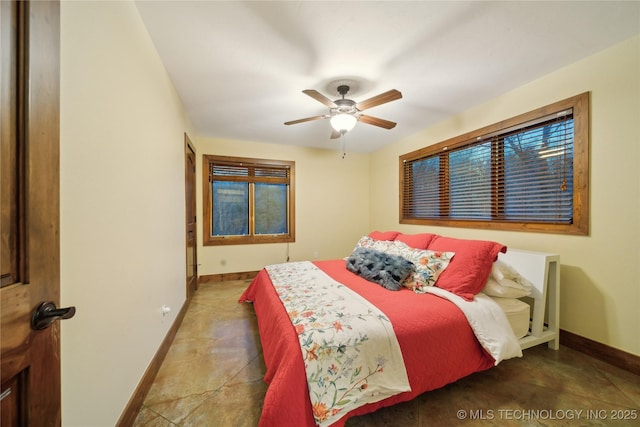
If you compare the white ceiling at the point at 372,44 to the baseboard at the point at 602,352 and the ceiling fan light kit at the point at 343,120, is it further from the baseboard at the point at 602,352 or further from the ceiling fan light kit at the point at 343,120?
the baseboard at the point at 602,352

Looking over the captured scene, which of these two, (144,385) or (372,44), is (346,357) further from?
(372,44)

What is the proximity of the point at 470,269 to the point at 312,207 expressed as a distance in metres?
2.99

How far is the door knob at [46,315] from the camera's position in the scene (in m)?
0.59

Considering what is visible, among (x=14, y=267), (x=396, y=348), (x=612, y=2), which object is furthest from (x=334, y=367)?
(x=612, y=2)

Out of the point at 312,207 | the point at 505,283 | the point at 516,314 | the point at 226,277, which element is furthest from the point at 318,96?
the point at 226,277

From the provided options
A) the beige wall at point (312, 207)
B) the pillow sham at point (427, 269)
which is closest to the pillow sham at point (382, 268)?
the pillow sham at point (427, 269)

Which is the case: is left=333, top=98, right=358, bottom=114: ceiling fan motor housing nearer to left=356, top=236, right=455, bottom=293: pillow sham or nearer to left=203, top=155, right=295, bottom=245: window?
left=356, top=236, right=455, bottom=293: pillow sham

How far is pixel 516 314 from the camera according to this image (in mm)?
1812

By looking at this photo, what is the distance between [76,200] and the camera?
2.93 feet

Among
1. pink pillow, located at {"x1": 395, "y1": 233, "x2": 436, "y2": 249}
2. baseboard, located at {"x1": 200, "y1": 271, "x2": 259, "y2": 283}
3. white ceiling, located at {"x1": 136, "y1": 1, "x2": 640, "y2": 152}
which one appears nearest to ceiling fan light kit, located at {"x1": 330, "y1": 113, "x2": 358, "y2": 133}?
white ceiling, located at {"x1": 136, "y1": 1, "x2": 640, "y2": 152}

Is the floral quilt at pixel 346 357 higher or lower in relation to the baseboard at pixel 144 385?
higher

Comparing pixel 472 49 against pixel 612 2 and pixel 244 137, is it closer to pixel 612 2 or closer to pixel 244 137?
pixel 612 2

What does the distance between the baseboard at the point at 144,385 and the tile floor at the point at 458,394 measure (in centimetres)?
4

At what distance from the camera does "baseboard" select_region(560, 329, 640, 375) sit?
1.66 m
